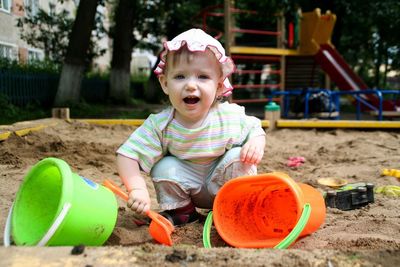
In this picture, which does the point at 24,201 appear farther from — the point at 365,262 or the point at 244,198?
the point at 365,262

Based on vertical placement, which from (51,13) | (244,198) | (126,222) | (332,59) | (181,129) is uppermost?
(51,13)

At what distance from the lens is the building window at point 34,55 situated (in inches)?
368

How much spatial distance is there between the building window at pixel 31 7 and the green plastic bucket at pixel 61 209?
696 cm

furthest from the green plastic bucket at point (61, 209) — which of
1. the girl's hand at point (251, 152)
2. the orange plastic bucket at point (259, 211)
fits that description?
the girl's hand at point (251, 152)

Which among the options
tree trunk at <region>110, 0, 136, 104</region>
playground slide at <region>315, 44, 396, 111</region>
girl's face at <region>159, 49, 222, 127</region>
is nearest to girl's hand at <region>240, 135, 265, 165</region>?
girl's face at <region>159, 49, 222, 127</region>

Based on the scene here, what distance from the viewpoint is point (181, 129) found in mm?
1940

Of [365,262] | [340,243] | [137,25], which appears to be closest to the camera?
[365,262]

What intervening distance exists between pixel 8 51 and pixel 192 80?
650cm

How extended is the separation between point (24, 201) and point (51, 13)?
33.7 feet

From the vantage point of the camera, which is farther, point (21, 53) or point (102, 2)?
point (102, 2)

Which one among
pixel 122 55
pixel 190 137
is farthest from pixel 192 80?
pixel 122 55

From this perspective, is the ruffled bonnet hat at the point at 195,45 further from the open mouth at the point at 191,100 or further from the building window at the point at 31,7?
the building window at the point at 31,7

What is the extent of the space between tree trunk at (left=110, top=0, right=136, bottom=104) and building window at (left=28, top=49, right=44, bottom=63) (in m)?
1.95

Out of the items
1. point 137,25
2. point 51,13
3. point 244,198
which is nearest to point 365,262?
point 244,198
